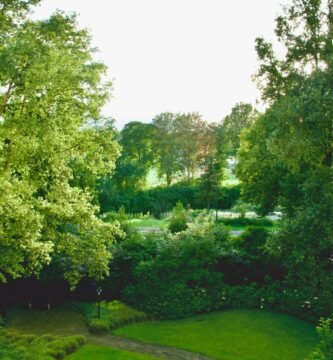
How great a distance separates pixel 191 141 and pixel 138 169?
11384mm

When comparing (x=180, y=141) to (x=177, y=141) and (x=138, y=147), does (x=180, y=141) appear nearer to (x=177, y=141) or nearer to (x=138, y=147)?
(x=177, y=141)

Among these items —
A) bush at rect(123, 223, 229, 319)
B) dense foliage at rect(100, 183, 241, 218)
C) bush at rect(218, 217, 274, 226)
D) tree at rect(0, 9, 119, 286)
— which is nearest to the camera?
tree at rect(0, 9, 119, 286)

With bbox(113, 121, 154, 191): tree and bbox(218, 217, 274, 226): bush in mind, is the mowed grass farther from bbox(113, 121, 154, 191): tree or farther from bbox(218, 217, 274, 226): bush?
bbox(113, 121, 154, 191): tree

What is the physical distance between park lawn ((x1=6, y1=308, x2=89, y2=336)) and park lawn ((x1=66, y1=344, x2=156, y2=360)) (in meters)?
2.31

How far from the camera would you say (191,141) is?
71.2 m

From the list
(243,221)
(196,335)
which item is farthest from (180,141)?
(196,335)

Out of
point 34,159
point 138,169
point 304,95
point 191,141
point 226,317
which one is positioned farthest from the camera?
point 191,141

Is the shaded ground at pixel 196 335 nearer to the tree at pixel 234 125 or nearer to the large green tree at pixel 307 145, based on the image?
the large green tree at pixel 307 145

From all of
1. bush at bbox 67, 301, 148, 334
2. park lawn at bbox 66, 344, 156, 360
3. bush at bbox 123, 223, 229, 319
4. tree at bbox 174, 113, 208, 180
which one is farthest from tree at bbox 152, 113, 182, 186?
park lawn at bbox 66, 344, 156, 360

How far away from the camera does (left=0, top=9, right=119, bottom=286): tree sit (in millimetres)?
12727

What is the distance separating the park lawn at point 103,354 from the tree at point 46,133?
327cm

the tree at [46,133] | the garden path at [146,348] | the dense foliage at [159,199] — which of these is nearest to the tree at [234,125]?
the dense foliage at [159,199]

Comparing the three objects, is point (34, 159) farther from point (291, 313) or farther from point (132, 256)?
point (291, 313)

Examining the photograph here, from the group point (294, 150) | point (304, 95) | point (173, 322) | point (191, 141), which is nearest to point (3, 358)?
point (173, 322)
